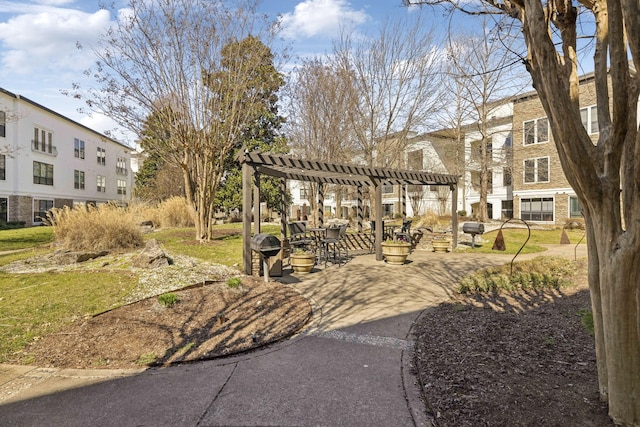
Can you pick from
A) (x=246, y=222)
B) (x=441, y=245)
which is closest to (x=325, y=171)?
(x=246, y=222)

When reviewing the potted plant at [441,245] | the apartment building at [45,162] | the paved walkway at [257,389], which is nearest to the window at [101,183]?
the apartment building at [45,162]

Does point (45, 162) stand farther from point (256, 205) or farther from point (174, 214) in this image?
point (256, 205)

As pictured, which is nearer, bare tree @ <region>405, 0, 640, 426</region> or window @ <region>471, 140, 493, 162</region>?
bare tree @ <region>405, 0, 640, 426</region>

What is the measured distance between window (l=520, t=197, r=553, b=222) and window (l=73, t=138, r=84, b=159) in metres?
40.0

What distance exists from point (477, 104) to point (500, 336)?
22.3m

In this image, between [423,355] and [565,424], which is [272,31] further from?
→ [565,424]

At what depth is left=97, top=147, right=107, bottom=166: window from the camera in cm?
3691

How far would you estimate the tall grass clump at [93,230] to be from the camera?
431 inches

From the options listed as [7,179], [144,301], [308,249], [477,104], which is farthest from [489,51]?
[7,179]

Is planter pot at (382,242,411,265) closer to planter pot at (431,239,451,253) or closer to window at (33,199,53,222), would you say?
Answer: planter pot at (431,239,451,253)

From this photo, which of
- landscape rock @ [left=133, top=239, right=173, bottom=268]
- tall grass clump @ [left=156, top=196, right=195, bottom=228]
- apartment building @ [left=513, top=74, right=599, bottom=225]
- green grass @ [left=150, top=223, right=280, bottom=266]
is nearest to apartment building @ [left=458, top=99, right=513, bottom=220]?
apartment building @ [left=513, top=74, right=599, bottom=225]

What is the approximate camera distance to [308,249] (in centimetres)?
1242

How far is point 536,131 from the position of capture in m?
26.8

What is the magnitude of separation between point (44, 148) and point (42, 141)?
570 millimetres
